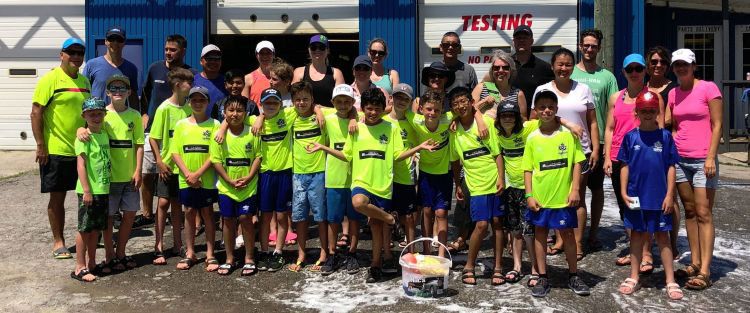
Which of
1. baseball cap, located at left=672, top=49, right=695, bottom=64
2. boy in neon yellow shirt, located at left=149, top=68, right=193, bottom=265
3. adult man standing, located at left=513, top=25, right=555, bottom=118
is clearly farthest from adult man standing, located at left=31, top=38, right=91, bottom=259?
baseball cap, located at left=672, top=49, right=695, bottom=64

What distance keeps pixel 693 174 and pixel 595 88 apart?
4.02 ft

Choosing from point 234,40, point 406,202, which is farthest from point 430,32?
point 406,202

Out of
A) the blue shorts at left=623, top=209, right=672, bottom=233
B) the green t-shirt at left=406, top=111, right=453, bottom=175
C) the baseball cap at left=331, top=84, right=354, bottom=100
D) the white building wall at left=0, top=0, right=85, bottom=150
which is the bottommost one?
the blue shorts at left=623, top=209, right=672, bottom=233

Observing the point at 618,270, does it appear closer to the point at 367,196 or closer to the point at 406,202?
the point at 406,202

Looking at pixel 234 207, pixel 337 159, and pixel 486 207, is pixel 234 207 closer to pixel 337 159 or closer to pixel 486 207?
pixel 337 159

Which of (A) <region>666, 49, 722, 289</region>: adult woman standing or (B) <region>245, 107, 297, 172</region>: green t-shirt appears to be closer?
(A) <region>666, 49, 722, 289</region>: adult woman standing

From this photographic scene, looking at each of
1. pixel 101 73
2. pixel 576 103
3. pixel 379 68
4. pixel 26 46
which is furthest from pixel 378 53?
pixel 26 46

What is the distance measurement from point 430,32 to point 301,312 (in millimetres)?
9611

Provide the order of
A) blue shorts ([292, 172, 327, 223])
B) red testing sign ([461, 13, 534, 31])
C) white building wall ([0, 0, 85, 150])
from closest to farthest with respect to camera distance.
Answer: blue shorts ([292, 172, 327, 223]), red testing sign ([461, 13, 534, 31]), white building wall ([0, 0, 85, 150])

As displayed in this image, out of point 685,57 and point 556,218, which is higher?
point 685,57

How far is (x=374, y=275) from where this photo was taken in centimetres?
541

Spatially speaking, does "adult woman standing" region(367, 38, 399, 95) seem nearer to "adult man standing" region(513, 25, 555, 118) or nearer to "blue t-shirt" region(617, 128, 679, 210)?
"adult man standing" region(513, 25, 555, 118)

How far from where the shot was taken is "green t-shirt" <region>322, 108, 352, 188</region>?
570 centimetres

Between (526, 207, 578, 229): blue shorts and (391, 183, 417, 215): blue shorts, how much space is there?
103 cm
